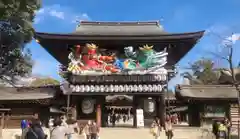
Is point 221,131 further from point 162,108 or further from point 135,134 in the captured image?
point 162,108

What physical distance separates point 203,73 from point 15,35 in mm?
41306

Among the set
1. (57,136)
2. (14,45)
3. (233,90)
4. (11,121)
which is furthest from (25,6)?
(233,90)

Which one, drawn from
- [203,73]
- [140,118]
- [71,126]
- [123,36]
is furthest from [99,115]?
[203,73]

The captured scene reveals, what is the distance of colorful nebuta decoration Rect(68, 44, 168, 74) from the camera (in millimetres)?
29688

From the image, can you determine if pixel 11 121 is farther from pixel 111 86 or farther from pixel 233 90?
pixel 233 90

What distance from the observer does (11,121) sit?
29375 millimetres

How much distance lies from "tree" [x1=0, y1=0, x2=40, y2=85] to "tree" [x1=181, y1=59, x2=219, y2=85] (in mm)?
33640

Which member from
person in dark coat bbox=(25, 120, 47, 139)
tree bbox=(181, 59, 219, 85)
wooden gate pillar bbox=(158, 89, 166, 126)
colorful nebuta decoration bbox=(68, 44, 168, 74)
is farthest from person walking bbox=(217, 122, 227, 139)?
tree bbox=(181, 59, 219, 85)

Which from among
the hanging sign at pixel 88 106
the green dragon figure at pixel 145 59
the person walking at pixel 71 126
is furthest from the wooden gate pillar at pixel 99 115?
the person walking at pixel 71 126

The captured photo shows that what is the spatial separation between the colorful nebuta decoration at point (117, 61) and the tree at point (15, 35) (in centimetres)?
545

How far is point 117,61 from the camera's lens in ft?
98.9

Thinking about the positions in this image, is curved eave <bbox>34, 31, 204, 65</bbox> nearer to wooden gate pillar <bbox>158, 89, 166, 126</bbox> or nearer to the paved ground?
wooden gate pillar <bbox>158, 89, 166, 126</bbox>

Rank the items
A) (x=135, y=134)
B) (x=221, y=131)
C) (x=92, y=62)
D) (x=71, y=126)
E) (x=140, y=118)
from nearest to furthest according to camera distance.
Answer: (x=71, y=126)
(x=221, y=131)
(x=135, y=134)
(x=140, y=118)
(x=92, y=62)

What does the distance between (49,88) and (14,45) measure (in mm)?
8157
